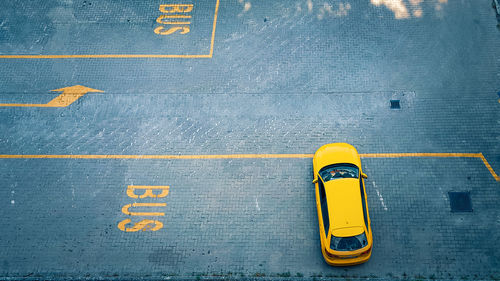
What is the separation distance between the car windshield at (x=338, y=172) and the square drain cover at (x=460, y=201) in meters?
2.97

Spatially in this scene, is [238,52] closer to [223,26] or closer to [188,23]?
[223,26]

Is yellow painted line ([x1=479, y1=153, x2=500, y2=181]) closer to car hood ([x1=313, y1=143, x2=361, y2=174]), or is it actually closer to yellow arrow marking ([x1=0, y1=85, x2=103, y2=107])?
car hood ([x1=313, y1=143, x2=361, y2=174])

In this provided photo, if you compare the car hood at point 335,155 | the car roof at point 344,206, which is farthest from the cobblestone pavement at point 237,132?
the car roof at point 344,206

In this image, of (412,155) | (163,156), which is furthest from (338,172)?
(163,156)

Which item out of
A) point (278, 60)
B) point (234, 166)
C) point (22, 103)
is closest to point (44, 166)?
point (22, 103)

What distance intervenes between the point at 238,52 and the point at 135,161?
523cm

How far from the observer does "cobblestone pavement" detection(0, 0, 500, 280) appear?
365 inches

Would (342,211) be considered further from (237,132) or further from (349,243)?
(237,132)

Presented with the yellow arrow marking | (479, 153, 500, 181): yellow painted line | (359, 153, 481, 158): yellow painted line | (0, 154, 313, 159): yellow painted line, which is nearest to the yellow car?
(359, 153, 481, 158): yellow painted line

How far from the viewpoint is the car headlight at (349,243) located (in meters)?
8.31

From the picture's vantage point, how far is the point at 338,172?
30.0ft

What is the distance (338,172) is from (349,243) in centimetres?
185

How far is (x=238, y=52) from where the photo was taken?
1232cm

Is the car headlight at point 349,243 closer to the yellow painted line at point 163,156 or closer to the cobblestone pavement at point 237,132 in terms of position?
the cobblestone pavement at point 237,132
